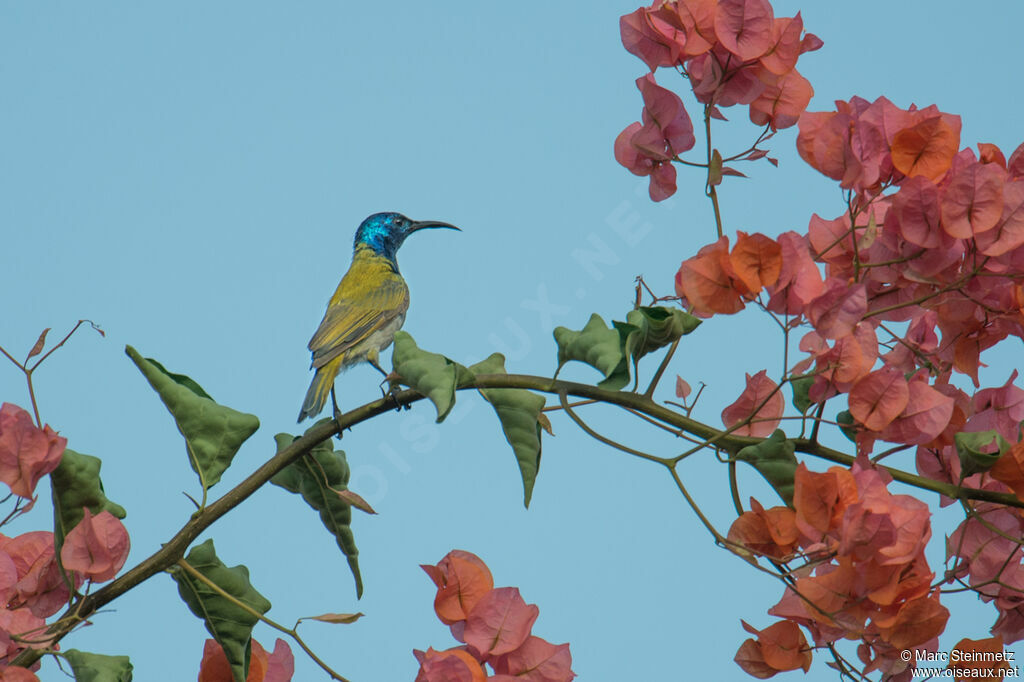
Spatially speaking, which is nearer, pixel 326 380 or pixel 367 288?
pixel 326 380

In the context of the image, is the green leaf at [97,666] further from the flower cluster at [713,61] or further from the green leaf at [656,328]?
the flower cluster at [713,61]

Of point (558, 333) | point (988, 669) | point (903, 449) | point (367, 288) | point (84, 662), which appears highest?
point (367, 288)

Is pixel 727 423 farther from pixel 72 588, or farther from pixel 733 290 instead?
pixel 72 588

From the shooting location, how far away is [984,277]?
5.86ft

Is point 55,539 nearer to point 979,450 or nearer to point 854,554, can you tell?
point 854,554

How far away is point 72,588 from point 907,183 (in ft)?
4.86

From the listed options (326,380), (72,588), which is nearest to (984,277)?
(72,588)

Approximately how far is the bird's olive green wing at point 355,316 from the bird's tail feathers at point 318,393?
0.04 metres

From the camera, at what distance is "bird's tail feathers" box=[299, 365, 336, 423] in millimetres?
3980

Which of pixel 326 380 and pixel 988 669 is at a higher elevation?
pixel 326 380

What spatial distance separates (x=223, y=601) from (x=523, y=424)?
0.59 meters

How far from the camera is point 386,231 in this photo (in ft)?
21.0

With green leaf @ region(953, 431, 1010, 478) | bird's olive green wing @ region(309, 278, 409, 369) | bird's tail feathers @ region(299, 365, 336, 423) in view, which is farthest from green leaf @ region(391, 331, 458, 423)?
bird's olive green wing @ region(309, 278, 409, 369)

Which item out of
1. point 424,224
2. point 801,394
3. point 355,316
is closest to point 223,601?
point 801,394
